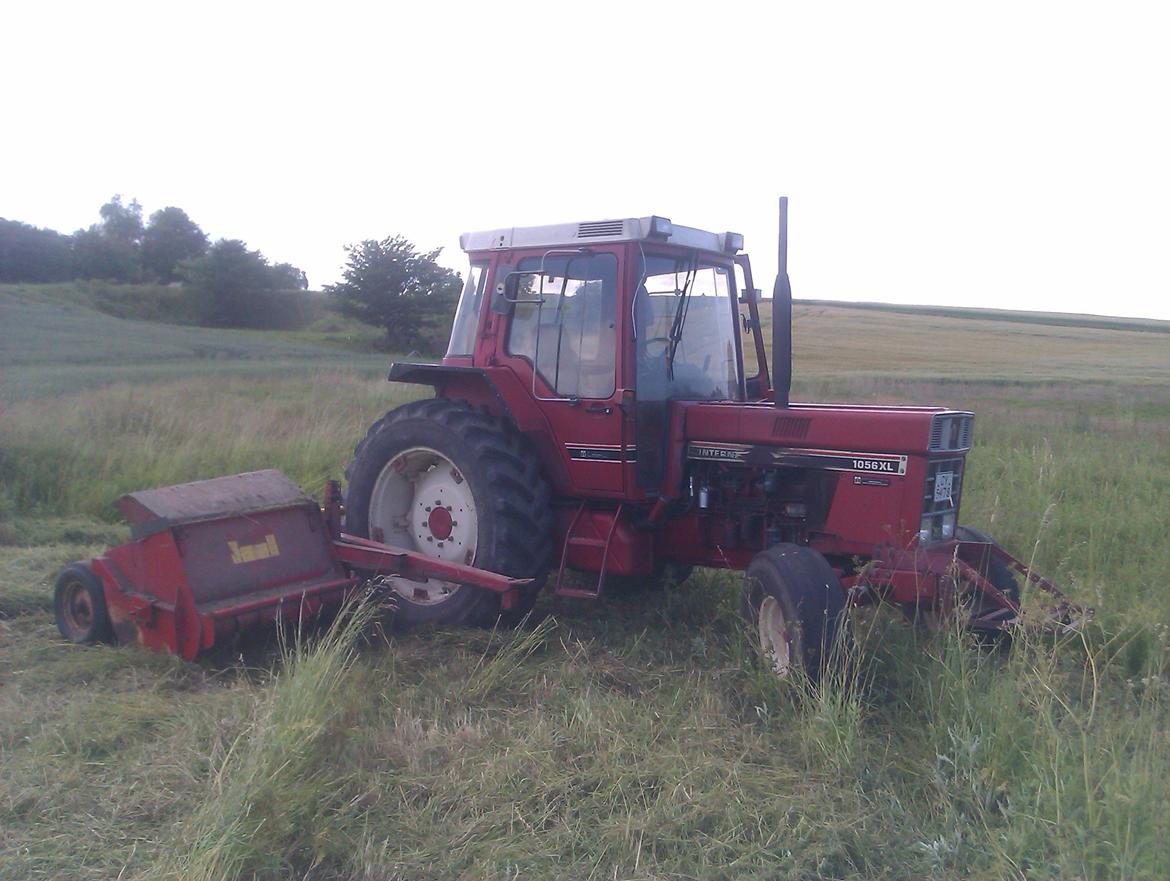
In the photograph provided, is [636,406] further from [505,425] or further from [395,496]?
[395,496]

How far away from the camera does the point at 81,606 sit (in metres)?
5.55

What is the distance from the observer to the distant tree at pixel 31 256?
151ft

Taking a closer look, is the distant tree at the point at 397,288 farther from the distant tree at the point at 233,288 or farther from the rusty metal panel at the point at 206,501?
the rusty metal panel at the point at 206,501

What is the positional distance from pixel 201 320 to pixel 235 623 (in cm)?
4069

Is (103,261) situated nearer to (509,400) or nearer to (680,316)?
(509,400)

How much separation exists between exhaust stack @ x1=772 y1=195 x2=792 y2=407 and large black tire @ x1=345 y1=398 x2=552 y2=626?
1.41 meters

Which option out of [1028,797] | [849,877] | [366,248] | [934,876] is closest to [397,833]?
[849,877]

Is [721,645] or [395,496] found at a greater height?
[395,496]

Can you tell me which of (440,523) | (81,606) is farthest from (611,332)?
(81,606)

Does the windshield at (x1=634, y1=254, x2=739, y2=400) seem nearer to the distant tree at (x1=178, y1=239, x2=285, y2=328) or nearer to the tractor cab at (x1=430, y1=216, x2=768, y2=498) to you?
the tractor cab at (x1=430, y1=216, x2=768, y2=498)

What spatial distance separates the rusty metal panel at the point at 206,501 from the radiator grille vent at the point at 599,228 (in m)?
2.04

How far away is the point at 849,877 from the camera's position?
128 inches

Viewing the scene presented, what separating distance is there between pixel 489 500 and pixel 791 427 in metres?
1.56

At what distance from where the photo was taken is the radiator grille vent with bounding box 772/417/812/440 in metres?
5.21
